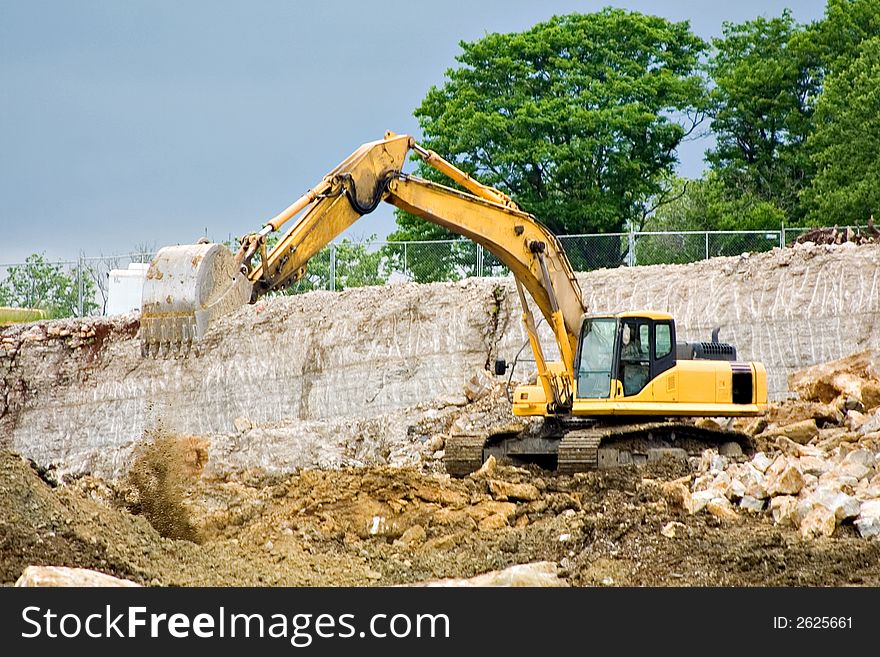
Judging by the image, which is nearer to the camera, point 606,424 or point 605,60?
point 606,424

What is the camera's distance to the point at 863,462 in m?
15.1

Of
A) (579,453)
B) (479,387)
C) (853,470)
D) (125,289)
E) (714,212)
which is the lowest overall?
(853,470)

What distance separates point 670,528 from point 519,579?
93.6 inches

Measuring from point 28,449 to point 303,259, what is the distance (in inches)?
737

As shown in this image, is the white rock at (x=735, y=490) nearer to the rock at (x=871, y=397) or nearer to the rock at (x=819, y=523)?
the rock at (x=819, y=523)

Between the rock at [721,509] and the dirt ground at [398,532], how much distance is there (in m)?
0.12

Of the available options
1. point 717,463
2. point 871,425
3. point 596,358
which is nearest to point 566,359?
point 596,358

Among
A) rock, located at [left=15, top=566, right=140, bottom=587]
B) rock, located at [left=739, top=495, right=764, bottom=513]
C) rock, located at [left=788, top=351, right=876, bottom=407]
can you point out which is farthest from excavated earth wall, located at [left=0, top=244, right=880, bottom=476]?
rock, located at [left=15, top=566, right=140, bottom=587]

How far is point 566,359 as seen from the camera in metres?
18.2

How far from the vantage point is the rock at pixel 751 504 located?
14.0 m

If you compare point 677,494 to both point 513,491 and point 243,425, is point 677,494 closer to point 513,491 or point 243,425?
point 513,491

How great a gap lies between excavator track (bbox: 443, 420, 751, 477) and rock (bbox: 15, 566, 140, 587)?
25.2 ft
